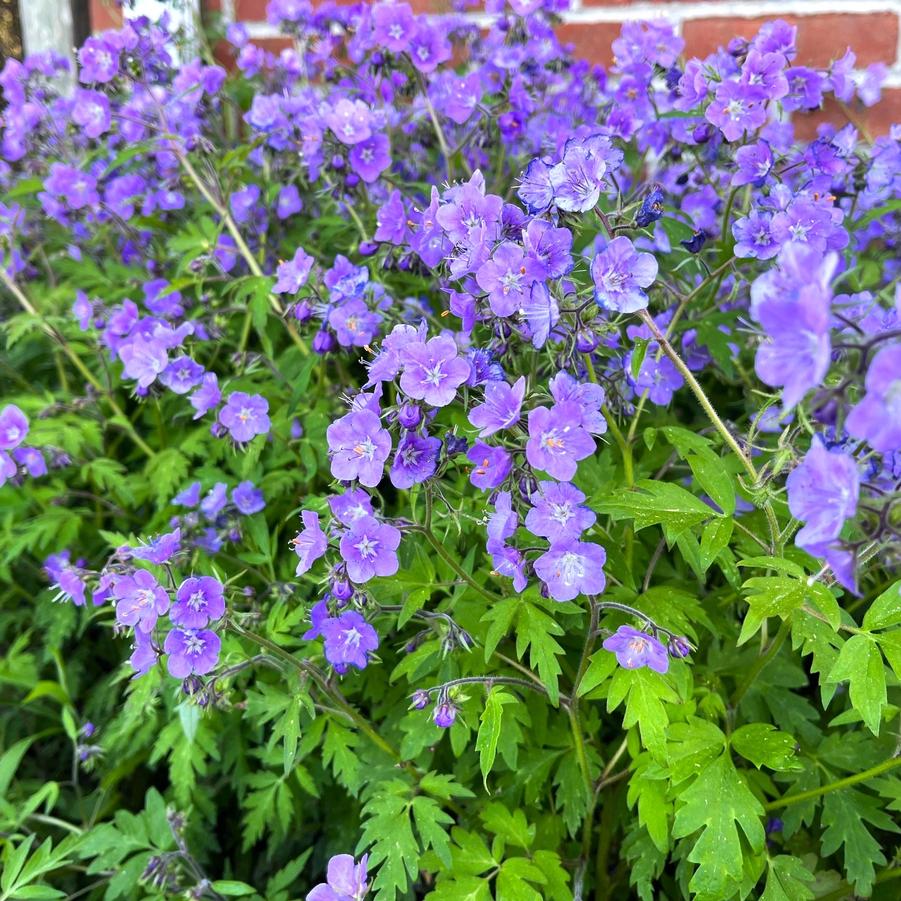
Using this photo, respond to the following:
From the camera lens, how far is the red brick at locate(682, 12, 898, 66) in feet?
9.46

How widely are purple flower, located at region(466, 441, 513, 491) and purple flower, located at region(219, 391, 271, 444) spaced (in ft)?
2.70

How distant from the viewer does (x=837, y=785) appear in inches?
62.1

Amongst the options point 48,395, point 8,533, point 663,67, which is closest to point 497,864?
point 8,533

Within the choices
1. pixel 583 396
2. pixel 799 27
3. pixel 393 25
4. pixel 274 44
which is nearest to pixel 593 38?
pixel 799 27

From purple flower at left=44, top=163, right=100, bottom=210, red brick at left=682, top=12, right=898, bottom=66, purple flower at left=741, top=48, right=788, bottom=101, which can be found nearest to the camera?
purple flower at left=741, top=48, right=788, bottom=101

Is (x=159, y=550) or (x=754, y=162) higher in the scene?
(x=754, y=162)

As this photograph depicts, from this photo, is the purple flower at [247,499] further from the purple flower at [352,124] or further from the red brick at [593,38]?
the red brick at [593,38]

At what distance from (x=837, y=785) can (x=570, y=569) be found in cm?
72

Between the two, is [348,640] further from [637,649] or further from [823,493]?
[823,493]

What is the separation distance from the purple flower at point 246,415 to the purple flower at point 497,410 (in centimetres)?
85

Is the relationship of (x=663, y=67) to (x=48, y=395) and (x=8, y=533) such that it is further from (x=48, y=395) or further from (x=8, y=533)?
(x=8, y=533)

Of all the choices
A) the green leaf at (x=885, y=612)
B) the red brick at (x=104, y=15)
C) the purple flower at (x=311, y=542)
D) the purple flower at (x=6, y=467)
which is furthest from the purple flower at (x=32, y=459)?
the red brick at (x=104, y=15)

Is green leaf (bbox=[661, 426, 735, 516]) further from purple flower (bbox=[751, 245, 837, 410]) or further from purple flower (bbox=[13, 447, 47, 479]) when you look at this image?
purple flower (bbox=[13, 447, 47, 479])

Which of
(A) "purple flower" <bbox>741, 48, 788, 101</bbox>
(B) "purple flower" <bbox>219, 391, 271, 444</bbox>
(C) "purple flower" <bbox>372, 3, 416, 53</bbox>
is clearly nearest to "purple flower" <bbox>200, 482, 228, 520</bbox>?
(B) "purple flower" <bbox>219, 391, 271, 444</bbox>
